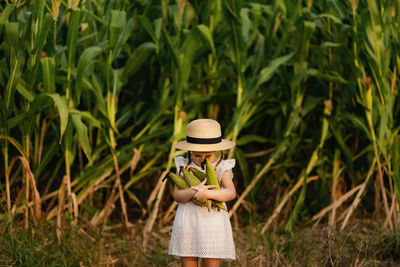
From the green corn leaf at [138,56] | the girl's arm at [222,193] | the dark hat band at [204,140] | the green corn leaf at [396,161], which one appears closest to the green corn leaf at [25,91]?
the green corn leaf at [138,56]

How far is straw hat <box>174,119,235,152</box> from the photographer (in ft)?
7.88

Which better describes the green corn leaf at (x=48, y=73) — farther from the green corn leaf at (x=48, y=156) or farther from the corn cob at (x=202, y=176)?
the corn cob at (x=202, y=176)

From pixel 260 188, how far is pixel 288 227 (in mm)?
615

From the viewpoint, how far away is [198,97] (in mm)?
3928

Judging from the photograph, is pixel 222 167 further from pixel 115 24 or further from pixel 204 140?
pixel 115 24

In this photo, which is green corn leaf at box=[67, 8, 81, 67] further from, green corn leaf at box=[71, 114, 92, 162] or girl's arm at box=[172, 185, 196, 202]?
girl's arm at box=[172, 185, 196, 202]

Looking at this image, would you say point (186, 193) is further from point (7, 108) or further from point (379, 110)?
point (379, 110)

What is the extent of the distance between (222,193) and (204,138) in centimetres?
25

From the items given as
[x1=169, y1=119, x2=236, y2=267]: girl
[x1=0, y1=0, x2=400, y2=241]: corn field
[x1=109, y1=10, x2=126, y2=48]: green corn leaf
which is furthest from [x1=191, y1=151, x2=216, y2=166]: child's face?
[x1=109, y1=10, x2=126, y2=48]: green corn leaf

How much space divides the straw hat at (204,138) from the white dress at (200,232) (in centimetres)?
13

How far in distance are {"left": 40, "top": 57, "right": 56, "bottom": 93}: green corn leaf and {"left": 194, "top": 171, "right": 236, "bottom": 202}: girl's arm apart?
1.34 m

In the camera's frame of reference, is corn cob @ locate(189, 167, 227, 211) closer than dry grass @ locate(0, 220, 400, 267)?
Yes

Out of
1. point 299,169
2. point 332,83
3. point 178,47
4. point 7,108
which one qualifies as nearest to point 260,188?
point 299,169

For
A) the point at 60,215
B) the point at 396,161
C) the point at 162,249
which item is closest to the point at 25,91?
the point at 60,215
